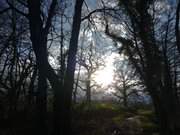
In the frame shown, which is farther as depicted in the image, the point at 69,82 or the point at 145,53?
the point at 145,53

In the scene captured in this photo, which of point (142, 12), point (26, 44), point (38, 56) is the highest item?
point (142, 12)

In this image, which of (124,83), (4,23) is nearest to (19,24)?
(4,23)

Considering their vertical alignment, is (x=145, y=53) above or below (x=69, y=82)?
above

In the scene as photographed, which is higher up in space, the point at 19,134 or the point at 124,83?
the point at 124,83

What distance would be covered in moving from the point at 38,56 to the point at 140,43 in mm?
5798

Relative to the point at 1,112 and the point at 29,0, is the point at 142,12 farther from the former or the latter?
the point at 1,112

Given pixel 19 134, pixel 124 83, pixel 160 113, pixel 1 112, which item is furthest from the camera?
pixel 124 83

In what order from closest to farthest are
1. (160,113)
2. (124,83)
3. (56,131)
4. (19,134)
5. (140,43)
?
(56,131)
(19,134)
(160,113)
(140,43)
(124,83)

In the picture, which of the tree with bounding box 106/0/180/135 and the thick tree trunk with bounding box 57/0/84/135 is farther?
the tree with bounding box 106/0/180/135

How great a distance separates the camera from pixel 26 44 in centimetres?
1253

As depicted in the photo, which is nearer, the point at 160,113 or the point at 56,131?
the point at 56,131

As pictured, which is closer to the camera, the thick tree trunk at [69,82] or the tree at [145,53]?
the thick tree trunk at [69,82]

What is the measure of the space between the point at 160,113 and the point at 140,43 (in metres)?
3.32

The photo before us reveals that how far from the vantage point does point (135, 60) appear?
39.0ft
